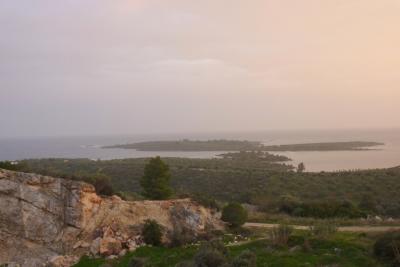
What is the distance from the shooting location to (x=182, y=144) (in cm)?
16650

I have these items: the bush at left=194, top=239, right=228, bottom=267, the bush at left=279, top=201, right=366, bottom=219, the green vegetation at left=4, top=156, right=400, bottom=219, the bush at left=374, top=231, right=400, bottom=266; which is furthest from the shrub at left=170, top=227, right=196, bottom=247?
the bush at left=279, top=201, right=366, bottom=219

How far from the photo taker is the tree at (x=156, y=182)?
2580 centimetres

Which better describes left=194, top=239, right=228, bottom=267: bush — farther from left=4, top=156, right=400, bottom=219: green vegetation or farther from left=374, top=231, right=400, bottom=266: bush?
left=4, top=156, right=400, bottom=219: green vegetation

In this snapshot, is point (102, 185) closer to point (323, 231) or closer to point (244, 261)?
point (323, 231)

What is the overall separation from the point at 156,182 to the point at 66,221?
753 centimetres

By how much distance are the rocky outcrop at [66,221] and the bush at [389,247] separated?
736cm

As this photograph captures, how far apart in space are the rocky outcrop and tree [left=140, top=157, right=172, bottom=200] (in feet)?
15.3

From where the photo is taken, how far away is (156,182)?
85.3 ft

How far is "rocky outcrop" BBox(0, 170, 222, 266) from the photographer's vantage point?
18.0 meters

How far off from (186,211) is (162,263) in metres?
4.94

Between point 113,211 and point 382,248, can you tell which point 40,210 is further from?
point 382,248

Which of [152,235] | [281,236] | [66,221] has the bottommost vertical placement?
[152,235]

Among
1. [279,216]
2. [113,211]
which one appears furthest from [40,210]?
[279,216]

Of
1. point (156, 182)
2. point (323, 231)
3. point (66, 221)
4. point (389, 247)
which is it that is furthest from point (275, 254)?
point (156, 182)
